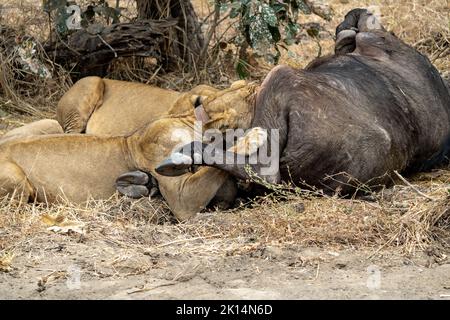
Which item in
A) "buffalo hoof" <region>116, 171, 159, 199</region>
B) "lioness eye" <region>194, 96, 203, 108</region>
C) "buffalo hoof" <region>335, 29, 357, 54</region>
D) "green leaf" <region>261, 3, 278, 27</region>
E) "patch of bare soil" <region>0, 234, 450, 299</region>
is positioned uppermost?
"green leaf" <region>261, 3, 278, 27</region>

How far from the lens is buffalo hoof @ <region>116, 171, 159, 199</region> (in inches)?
316

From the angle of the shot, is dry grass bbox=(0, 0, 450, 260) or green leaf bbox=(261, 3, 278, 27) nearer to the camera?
Answer: dry grass bbox=(0, 0, 450, 260)

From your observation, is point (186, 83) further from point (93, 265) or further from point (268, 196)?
point (93, 265)

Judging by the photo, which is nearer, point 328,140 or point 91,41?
point 328,140

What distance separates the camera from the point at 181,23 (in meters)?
11.1

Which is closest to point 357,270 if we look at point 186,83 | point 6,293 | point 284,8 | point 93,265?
point 93,265

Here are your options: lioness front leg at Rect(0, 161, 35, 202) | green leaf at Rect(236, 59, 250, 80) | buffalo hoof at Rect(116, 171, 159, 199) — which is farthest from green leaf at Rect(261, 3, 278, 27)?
lioness front leg at Rect(0, 161, 35, 202)

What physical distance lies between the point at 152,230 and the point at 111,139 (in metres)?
1.43

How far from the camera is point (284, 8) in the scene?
9.59 metres

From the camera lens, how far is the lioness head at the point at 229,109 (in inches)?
315

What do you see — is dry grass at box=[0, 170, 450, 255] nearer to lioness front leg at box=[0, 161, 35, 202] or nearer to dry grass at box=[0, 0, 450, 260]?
dry grass at box=[0, 0, 450, 260]

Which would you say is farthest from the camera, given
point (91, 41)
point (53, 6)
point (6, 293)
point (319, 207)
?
point (91, 41)

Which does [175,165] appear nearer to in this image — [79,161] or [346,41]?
[79,161]

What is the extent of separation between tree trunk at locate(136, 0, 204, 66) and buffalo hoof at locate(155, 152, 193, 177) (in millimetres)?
3707
